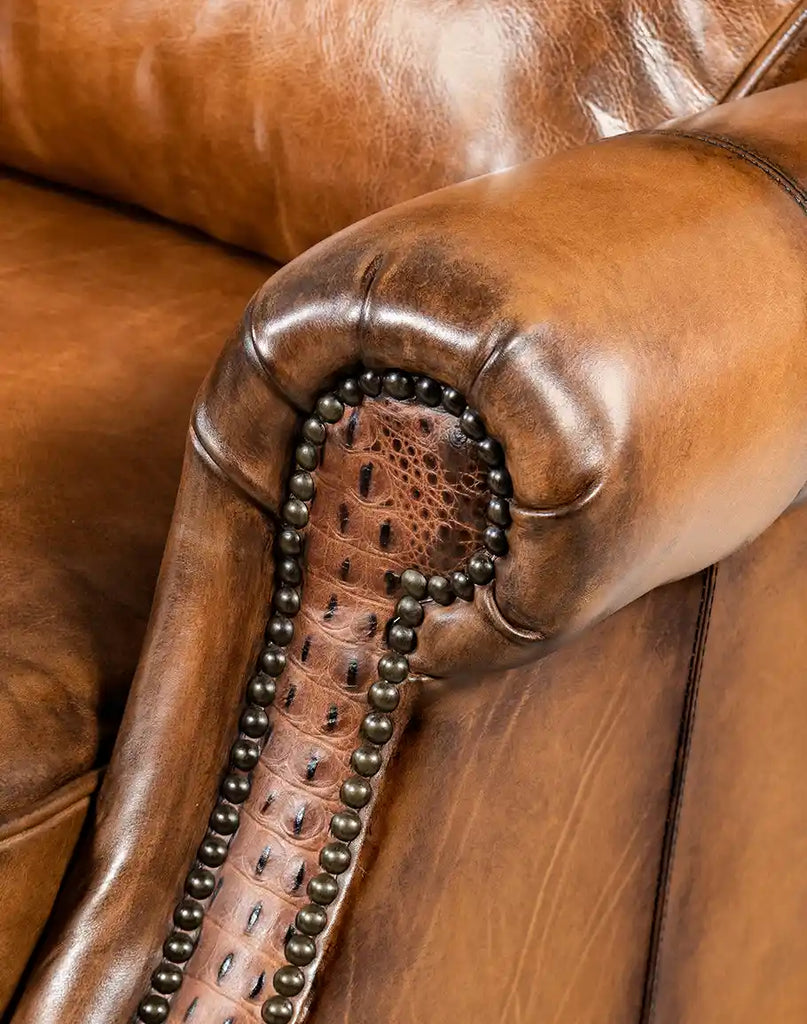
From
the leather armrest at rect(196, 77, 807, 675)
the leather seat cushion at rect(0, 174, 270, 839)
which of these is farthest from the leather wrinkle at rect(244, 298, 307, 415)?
the leather seat cushion at rect(0, 174, 270, 839)

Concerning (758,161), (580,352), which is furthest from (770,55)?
(580,352)

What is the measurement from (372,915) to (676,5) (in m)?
0.57

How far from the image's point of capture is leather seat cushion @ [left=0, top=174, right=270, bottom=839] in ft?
2.12

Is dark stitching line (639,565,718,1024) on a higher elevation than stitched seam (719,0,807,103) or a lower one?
lower

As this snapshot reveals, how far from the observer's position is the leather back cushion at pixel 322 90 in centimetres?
86

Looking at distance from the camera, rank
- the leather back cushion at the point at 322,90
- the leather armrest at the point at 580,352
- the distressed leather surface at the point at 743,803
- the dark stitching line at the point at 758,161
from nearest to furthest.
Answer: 1. the leather armrest at the point at 580,352
2. the dark stitching line at the point at 758,161
3. the distressed leather surface at the point at 743,803
4. the leather back cushion at the point at 322,90

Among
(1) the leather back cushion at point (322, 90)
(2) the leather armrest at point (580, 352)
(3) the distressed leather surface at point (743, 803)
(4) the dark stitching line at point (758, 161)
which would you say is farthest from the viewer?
(1) the leather back cushion at point (322, 90)

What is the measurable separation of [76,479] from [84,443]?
1.6 inches

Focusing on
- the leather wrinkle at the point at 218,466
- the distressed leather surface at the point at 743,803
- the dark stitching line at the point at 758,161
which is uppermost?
the dark stitching line at the point at 758,161

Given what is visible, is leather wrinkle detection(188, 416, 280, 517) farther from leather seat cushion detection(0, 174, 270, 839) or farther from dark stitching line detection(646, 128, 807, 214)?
dark stitching line detection(646, 128, 807, 214)

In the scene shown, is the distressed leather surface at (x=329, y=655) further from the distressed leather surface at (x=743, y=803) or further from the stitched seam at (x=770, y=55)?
the stitched seam at (x=770, y=55)

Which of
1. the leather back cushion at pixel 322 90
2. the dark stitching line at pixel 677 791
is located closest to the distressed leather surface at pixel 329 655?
the dark stitching line at pixel 677 791

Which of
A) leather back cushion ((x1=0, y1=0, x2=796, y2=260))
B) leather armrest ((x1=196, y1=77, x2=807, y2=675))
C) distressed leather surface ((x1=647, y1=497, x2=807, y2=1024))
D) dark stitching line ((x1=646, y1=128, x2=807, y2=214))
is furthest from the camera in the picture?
leather back cushion ((x1=0, y1=0, x2=796, y2=260))

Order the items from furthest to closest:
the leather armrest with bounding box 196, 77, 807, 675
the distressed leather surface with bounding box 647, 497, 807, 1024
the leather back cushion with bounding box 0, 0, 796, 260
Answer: the leather back cushion with bounding box 0, 0, 796, 260 → the distressed leather surface with bounding box 647, 497, 807, 1024 → the leather armrest with bounding box 196, 77, 807, 675
